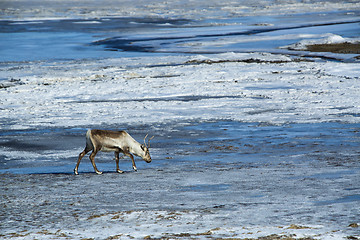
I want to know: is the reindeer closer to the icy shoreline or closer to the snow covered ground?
the snow covered ground

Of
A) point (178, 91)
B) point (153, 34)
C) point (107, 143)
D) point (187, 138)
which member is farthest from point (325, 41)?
point (107, 143)

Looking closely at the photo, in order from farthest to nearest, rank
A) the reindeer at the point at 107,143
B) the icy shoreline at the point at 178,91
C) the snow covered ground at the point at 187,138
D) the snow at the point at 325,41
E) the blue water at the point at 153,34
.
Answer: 1. the snow at the point at 325,41
2. the blue water at the point at 153,34
3. the icy shoreline at the point at 178,91
4. the reindeer at the point at 107,143
5. the snow covered ground at the point at 187,138

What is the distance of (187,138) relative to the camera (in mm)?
13141

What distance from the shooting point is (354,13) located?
5612 cm

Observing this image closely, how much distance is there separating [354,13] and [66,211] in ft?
176

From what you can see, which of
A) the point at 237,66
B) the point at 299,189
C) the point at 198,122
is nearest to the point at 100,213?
the point at 299,189

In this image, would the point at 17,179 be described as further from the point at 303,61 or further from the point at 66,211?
the point at 303,61

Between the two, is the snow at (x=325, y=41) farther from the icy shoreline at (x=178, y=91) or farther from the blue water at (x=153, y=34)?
the icy shoreline at (x=178, y=91)

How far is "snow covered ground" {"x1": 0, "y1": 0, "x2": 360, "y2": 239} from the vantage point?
6.61m

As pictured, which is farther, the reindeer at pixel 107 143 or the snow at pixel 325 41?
the snow at pixel 325 41

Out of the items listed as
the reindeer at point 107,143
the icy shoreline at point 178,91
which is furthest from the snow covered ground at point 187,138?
the reindeer at point 107,143

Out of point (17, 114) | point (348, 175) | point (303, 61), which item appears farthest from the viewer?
point (303, 61)

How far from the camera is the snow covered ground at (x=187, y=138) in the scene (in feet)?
21.7

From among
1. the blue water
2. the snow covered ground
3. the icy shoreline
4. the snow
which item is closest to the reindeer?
the snow covered ground
